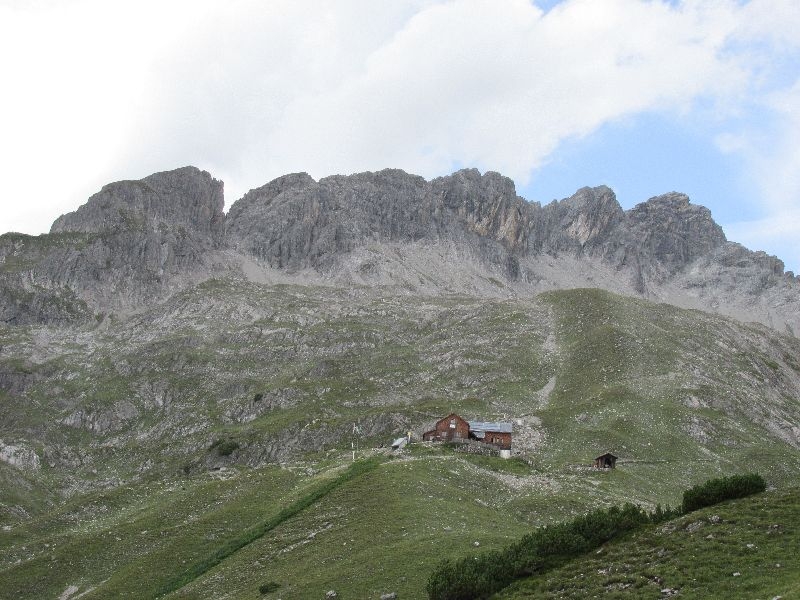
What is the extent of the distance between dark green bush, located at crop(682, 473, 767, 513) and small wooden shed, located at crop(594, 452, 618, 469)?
4702cm

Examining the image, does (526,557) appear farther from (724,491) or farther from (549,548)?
(724,491)

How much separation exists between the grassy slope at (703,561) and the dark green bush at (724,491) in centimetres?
138

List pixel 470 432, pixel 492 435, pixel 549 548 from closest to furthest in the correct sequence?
pixel 549 548
pixel 492 435
pixel 470 432

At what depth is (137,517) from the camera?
88312 mm

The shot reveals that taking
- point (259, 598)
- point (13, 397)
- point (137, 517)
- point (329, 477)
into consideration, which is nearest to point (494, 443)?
point (329, 477)

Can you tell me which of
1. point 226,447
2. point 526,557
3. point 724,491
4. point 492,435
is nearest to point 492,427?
point 492,435

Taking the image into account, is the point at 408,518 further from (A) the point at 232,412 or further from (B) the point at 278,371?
(B) the point at 278,371

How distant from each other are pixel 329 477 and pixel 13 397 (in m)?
137

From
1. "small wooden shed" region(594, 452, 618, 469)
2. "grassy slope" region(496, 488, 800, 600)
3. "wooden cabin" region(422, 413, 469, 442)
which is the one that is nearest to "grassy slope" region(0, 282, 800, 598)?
"small wooden shed" region(594, 452, 618, 469)

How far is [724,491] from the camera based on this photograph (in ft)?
140

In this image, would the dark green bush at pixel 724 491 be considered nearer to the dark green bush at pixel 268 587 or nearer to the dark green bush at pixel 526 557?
the dark green bush at pixel 526 557

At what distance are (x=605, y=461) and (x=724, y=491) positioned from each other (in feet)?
159

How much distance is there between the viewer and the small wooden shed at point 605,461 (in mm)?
89438

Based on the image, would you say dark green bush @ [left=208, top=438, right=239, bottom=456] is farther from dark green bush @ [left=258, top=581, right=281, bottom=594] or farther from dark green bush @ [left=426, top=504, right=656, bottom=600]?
dark green bush @ [left=426, top=504, right=656, bottom=600]
